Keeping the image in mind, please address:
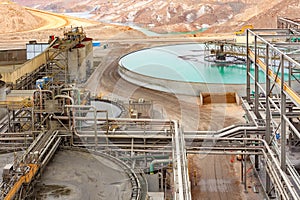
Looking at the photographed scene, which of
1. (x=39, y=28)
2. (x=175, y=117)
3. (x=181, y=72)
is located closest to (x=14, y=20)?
(x=39, y=28)

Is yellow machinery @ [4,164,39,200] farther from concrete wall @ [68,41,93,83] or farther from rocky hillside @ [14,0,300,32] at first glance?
rocky hillside @ [14,0,300,32]

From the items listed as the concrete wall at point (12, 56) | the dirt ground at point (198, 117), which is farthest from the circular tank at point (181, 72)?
the concrete wall at point (12, 56)

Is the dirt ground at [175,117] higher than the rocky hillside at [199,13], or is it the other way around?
the rocky hillside at [199,13]

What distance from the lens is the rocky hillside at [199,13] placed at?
270 feet

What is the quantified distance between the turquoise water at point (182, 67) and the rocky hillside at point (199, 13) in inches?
1244

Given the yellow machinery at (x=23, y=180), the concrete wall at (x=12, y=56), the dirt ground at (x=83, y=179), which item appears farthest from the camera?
the concrete wall at (x=12, y=56)

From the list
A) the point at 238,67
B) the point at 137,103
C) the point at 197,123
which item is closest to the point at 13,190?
the point at 137,103

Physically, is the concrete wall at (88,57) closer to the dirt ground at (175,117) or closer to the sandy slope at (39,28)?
the dirt ground at (175,117)

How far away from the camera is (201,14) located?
97625 mm

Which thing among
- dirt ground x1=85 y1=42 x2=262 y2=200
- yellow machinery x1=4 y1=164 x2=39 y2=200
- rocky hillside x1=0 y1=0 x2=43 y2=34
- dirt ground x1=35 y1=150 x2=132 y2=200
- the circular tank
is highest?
rocky hillside x1=0 y1=0 x2=43 y2=34

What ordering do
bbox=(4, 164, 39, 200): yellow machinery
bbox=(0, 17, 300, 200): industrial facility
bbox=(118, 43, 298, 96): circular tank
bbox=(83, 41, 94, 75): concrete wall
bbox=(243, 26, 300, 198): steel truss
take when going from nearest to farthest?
bbox=(4, 164, 39, 200): yellow machinery, bbox=(0, 17, 300, 200): industrial facility, bbox=(243, 26, 300, 198): steel truss, bbox=(118, 43, 298, 96): circular tank, bbox=(83, 41, 94, 75): concrete wall

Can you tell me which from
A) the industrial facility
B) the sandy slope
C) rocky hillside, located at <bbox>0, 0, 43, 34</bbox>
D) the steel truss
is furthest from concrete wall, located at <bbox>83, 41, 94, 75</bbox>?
rocky hillside, located at <bbox>0, 0, 43, 34</bbox>

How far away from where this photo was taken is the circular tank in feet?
114

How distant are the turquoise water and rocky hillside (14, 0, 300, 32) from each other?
31599 mm
